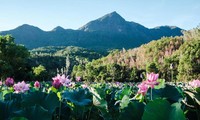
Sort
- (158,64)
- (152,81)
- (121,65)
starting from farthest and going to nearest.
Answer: (121,65), (158,64), (152,81)

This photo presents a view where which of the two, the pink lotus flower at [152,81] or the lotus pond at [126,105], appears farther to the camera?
the pink lotus flower at [152,81]

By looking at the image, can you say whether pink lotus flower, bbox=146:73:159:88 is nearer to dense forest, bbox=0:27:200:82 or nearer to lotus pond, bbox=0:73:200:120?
lotus pond, bbox=0:73:200:120

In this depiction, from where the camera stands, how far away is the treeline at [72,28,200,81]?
6619 cm

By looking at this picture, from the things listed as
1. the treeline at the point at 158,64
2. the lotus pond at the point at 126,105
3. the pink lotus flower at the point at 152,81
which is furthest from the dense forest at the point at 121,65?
the pink lotus flower at the point at 152,81

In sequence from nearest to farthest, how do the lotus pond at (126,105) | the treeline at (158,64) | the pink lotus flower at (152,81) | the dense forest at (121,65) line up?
the lotus pond at (126,105), the pink lotus flower at (152,81), the dense forest at (121,65), the treeline at (158,64)

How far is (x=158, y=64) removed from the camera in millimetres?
80688

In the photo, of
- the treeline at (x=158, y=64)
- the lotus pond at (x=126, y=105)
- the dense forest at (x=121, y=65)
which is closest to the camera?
the lotus pond at (x=126, y=105)

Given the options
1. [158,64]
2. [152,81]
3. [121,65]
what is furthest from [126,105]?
[121,65]

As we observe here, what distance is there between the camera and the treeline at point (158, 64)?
66188mm

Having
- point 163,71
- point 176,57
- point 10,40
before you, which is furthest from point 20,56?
point 176,57

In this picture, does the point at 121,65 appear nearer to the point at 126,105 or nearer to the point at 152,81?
the point at 152,81

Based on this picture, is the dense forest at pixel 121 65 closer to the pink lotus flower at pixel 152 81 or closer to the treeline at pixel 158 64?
the treeline at pixel 158 64

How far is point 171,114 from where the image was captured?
129 cm

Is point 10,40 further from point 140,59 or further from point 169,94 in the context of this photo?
point 140,59
